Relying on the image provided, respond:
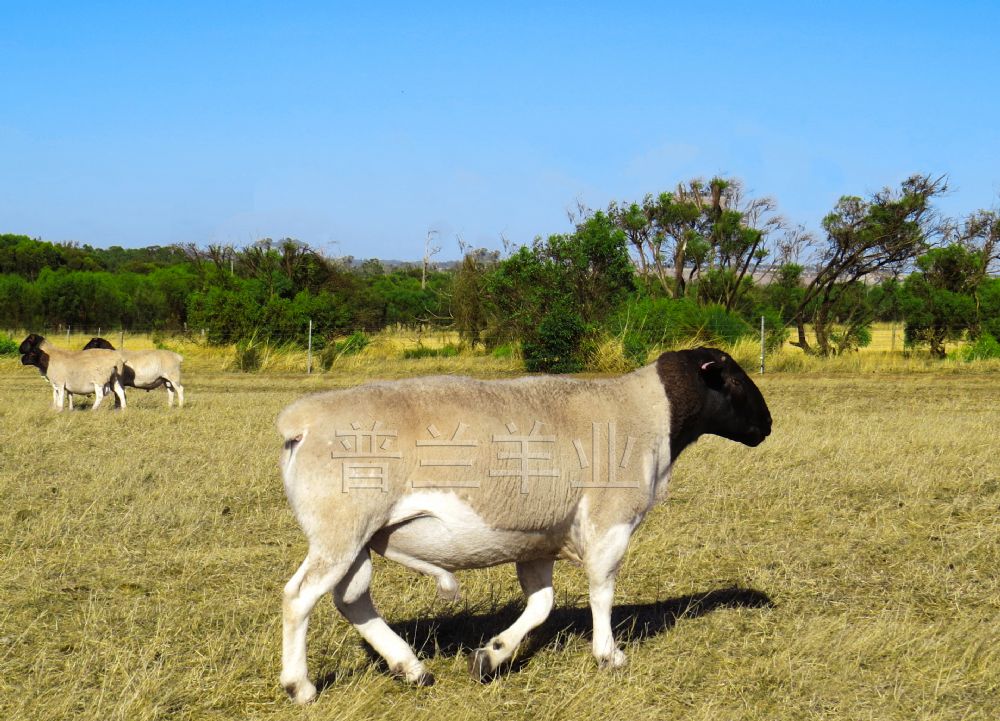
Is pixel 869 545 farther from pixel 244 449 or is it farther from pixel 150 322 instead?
pixel 150 322

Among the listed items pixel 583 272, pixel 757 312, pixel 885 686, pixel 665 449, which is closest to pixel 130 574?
pixel 665 449

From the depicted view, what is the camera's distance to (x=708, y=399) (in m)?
6.61

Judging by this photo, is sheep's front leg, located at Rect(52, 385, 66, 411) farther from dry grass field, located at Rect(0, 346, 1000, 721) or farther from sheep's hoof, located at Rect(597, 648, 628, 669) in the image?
sheep's hoof, located at Rect(597, 648, 628, 669)

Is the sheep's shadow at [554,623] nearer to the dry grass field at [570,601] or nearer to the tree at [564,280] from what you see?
the dry grass field at [570,601]

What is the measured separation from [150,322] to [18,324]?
7.51 m

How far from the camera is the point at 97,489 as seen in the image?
10.4m

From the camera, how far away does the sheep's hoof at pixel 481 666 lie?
5.62 m

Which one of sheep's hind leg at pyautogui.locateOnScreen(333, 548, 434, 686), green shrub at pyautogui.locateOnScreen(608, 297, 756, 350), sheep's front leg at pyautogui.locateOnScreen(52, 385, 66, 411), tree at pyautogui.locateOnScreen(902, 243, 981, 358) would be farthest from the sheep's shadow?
tree at pyautogui.locateOnScreen(902, 243, 981, 358)

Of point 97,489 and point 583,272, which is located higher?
point 583,272

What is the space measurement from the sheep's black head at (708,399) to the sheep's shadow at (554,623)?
1179mm

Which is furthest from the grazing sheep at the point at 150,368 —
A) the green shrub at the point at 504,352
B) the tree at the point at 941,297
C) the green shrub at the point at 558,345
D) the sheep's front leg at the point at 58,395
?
the tree at the point at 941,297

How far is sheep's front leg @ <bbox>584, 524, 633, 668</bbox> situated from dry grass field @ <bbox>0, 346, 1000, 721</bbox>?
0.43ft

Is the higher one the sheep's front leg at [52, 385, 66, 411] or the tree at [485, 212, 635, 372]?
the tree at [485, 212, 635, 372]

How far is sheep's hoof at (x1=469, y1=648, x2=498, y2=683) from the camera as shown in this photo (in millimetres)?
5617
